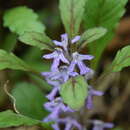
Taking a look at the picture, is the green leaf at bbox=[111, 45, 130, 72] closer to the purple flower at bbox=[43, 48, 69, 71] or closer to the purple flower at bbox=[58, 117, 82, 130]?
the purple flower at bbox=[43, 48, 69, 71]

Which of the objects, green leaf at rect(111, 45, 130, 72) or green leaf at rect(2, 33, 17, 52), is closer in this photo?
green leaf at rect(111, 45, 130, 72)

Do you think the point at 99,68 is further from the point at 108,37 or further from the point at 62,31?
the point at 108,37

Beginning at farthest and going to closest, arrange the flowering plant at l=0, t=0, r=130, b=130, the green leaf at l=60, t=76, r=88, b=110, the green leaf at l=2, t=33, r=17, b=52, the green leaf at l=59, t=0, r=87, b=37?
the green leaf at l=2, t=33, r=17, b=52
the green leaf at l=59, t=0, r=87, b=37
the flowering plant at l=0, t=0, r=130, b=130
the green leaf at l=60, t=76, r=88, b=110

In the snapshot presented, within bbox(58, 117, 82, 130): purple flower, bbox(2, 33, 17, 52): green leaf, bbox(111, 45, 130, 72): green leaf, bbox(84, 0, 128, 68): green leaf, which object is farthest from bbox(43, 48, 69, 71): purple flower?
bbox(2, 33, 17, 52): green leaf

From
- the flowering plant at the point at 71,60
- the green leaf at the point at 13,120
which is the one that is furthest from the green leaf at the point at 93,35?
the green leaf at the point at 13,120

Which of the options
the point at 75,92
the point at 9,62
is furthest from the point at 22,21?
the point at 75,92

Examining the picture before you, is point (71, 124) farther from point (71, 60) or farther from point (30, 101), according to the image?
point (71, 60)
